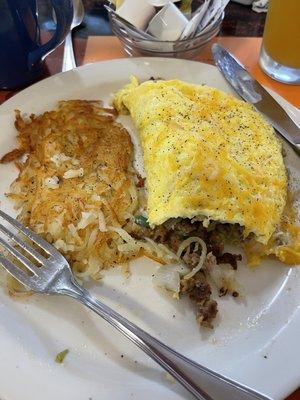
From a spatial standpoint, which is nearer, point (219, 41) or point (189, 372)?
point (189, 372)

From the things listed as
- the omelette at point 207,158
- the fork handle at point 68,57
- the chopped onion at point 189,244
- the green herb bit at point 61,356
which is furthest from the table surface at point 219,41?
the green herb bit at point 61,356

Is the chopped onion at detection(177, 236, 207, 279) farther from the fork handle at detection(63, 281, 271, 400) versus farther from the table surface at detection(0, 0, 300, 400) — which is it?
the table surface at detection(0, 0, 300, 400)

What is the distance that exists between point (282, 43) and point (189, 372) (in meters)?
1.14

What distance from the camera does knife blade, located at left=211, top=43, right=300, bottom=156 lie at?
137cm

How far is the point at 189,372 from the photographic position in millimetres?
894

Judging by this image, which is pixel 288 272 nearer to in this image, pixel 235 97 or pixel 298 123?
pixel 298 123

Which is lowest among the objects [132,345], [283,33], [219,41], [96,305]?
[132,345]

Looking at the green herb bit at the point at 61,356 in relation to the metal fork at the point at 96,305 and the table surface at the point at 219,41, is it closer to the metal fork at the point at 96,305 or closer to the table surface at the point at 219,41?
the metal fork at the point at 96,305

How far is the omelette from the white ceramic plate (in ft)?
0.43

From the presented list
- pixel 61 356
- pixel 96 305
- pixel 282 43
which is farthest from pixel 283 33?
pixel 61 356

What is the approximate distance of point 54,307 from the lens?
1.10 meters

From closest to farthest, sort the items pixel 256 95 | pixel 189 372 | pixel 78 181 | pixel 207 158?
pixel 189 372, pixel 207 158, pixel 78 181, pixel 256 95

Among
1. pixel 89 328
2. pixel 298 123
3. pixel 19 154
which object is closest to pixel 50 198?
pixel 19 154

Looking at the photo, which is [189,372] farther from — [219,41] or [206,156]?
[219,41]
